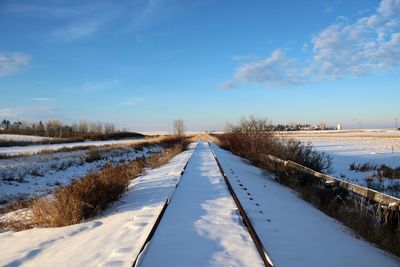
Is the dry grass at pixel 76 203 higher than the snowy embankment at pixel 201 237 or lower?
higher

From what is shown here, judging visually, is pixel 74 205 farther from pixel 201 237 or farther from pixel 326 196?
pixel 326 196

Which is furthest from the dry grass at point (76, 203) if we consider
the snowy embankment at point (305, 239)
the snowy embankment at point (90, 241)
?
the snowy embankment at point (305, 239)

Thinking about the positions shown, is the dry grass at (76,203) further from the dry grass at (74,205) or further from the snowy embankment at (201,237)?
the snowy embankment at (201,237)

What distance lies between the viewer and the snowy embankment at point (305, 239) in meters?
6.07

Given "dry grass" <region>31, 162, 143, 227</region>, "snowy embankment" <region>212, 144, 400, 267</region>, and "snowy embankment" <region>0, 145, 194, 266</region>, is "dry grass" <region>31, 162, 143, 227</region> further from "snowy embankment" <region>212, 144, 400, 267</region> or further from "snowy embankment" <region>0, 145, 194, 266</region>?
"snowy embankment" <region>212, 144, 400, 267</region>

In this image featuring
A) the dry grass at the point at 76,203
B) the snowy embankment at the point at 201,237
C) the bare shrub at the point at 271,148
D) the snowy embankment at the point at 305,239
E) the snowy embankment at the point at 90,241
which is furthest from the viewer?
the bare shrub at the point at 271,148

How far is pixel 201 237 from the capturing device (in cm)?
648

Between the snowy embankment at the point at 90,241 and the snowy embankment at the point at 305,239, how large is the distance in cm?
217

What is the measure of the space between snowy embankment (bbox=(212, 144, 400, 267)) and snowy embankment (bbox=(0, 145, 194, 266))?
2.17 metres

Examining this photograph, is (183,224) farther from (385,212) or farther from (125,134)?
(125,134)

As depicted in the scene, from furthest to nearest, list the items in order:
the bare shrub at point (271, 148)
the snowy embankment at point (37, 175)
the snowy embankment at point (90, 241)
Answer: the bare shrub at point (271, 148), the snowy embankment at point (37, 175), the snowy embankment at point (90, 241)

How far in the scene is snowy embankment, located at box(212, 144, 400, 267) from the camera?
6.07 meters

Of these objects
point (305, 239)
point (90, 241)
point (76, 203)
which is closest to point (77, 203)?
point (76, 203)

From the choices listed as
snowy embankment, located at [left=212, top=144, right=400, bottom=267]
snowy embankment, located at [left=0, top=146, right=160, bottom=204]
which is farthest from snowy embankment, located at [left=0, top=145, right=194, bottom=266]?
snowy embankment, located at [left=0, top=146, right=160, bottom=204]
